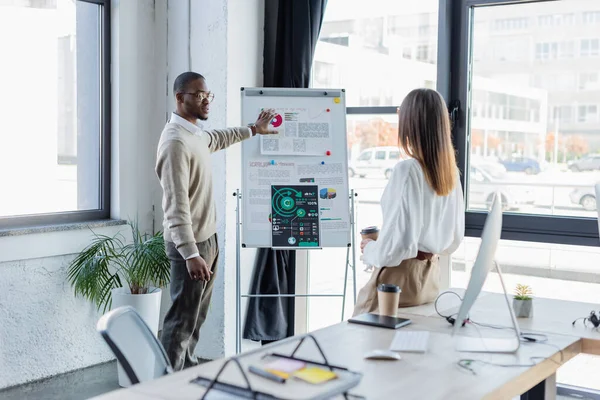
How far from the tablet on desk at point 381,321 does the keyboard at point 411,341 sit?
0.07 m

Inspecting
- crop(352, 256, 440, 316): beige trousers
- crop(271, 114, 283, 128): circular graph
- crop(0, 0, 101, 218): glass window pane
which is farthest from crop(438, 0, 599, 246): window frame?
crop(0, 0, 101, 218): glass window pane

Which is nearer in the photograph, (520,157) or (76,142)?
(520,157)

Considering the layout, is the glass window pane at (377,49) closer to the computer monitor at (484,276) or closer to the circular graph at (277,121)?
the circular graph at (277,121)

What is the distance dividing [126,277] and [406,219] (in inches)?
89.4

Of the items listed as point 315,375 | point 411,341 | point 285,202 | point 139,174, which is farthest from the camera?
point 139,174

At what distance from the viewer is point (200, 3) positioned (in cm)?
483

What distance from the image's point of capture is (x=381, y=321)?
2.60 metres

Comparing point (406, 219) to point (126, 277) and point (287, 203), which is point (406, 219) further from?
point (126, 277)

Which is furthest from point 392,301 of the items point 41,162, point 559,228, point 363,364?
point 41,162

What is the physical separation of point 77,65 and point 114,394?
131 inches

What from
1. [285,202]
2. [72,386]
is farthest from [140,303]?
[285,202]

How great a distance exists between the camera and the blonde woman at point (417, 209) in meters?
2.77

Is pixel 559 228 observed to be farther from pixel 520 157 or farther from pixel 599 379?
pixel 599 379

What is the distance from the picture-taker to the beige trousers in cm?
288
